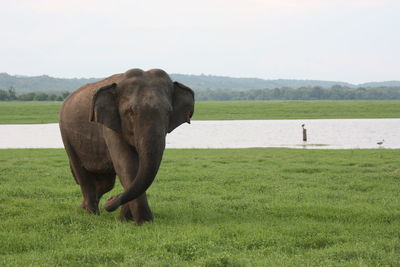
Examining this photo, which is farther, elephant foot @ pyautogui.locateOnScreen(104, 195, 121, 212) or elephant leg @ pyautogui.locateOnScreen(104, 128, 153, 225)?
elephant leg @ pyautogui.locateOnScreen(104, 128, 153, 225)

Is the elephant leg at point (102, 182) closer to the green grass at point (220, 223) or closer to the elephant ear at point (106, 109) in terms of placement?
the green grass at point (220, 223)

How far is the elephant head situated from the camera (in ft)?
31.7

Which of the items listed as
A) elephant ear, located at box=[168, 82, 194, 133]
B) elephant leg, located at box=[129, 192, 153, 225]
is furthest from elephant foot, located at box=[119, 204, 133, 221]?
elephant ear, located at box=[168, 82, 194, 133]

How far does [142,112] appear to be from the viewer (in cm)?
986

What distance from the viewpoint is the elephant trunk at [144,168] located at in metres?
9.55

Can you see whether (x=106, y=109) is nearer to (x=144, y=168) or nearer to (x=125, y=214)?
(x=144, y=168)

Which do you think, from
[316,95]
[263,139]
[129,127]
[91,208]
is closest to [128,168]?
[129,127]

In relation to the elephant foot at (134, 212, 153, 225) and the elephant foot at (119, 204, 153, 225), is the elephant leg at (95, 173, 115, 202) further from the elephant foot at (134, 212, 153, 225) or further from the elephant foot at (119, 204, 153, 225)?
the elephant foot at (134, 212, 153, 225)

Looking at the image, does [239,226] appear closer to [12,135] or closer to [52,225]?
[52,225]

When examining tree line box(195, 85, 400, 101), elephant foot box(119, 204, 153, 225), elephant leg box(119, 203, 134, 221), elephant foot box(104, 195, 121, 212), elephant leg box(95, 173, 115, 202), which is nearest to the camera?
elephant foot box(104, 195, 121, 212)

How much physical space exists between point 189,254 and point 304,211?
3.96 meters

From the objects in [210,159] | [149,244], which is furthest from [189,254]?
[210,159]

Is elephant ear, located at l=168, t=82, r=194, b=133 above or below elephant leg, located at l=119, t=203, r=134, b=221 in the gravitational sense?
above

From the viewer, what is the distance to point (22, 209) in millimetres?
11883
